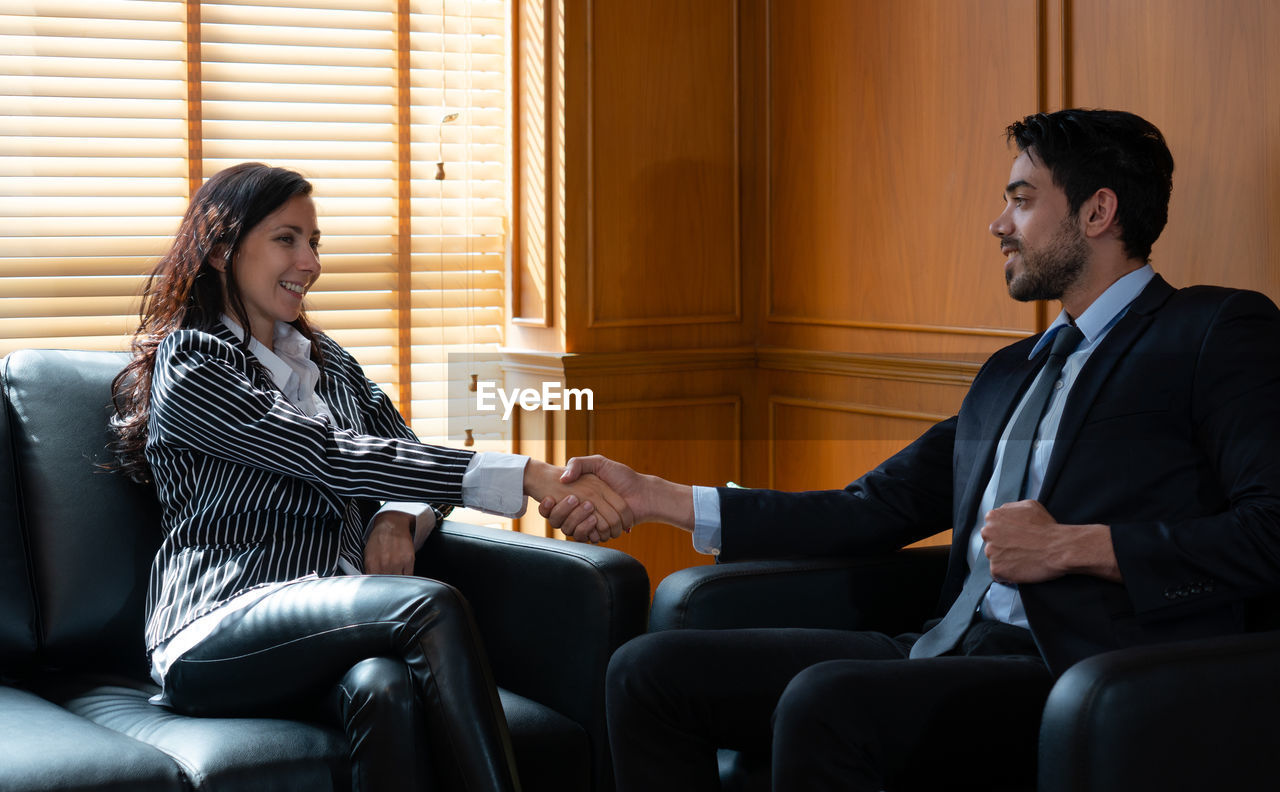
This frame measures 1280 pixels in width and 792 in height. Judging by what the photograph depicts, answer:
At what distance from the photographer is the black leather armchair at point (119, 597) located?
1.88 meters

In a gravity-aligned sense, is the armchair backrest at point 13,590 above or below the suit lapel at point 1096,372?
below

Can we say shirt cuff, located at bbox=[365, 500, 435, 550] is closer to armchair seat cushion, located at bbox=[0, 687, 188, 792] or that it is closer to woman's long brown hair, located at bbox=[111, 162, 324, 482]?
woman's long brown hair, located at bbox=[111, 162, 324, 482]

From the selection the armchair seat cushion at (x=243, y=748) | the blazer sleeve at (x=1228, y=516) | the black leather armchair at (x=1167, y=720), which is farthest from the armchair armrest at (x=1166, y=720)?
the armchair seat cushion at (x=243, y=748)

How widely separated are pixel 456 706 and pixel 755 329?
7.20 ft

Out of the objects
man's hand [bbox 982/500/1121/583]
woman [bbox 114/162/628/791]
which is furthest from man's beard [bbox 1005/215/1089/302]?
woman [bbox 114/162/628/791]

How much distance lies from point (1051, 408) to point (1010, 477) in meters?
0.12

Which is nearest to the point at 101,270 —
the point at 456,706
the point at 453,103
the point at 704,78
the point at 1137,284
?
the point at 453,103

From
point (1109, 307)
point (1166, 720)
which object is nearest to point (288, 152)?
point (1109, 307)

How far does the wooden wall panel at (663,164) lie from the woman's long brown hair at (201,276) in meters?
1.39

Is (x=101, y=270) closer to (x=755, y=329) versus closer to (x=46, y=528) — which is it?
(x=46, y=528)

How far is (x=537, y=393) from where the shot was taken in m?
3.48

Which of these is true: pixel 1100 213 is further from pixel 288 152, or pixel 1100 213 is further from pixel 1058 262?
pixel 288 152

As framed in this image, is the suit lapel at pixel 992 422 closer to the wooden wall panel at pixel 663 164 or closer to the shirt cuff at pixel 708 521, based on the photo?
the shirt cuff at pixel 708 521

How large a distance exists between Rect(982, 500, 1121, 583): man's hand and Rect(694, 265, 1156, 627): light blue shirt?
9cm
